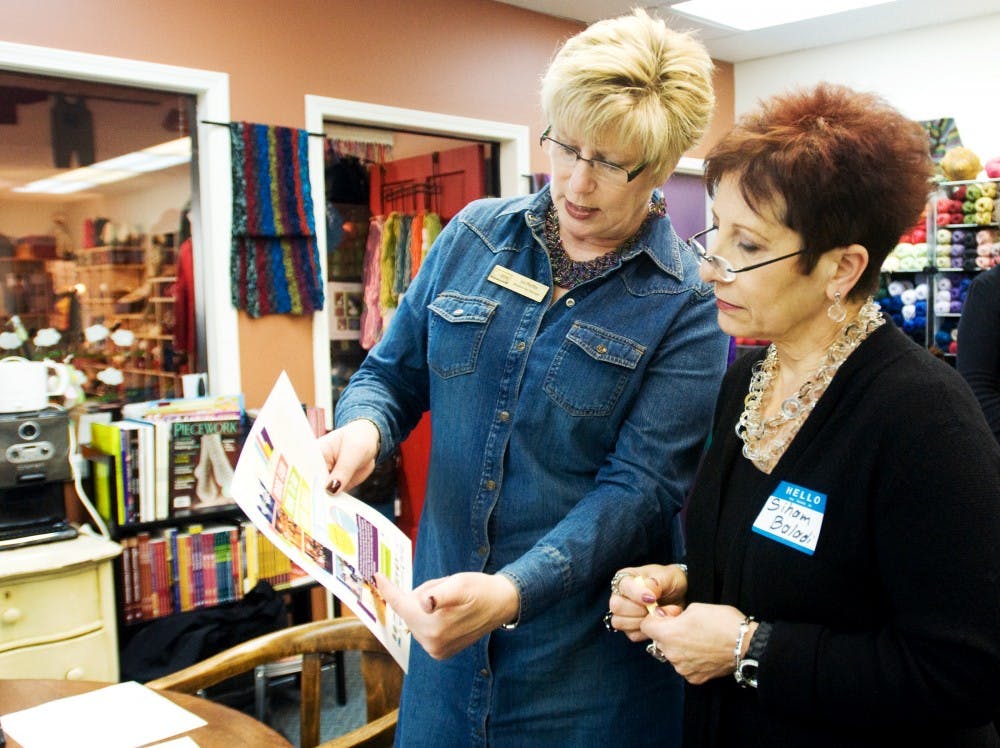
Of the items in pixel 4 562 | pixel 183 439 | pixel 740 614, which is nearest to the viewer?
pixel 740 614

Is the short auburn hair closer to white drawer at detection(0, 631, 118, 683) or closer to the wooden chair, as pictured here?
the wooden chair

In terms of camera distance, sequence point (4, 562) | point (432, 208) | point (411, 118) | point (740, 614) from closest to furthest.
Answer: point (740, 614), point (4, 562), point (411, 118), point (432, 208)

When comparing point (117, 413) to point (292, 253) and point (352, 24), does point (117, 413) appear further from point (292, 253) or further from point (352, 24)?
point (352, 24)

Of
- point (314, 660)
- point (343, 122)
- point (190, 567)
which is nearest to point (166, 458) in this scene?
point (190, 567)

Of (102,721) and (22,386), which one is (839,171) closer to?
(102,721)

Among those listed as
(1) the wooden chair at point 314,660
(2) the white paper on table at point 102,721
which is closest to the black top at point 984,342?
(1) the wooden chair at point 314,660

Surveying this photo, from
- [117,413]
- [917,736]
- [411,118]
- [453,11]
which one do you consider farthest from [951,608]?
[453,11]

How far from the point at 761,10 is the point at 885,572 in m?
5.13

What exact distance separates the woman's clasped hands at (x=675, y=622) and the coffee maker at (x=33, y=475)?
7.40 feet

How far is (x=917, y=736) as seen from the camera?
3.37 feet

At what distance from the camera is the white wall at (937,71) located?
5.66 meters

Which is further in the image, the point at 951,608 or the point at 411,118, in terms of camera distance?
the point at 411,118

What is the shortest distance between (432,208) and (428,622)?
420 cm

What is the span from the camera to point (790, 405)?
3.81 feet
